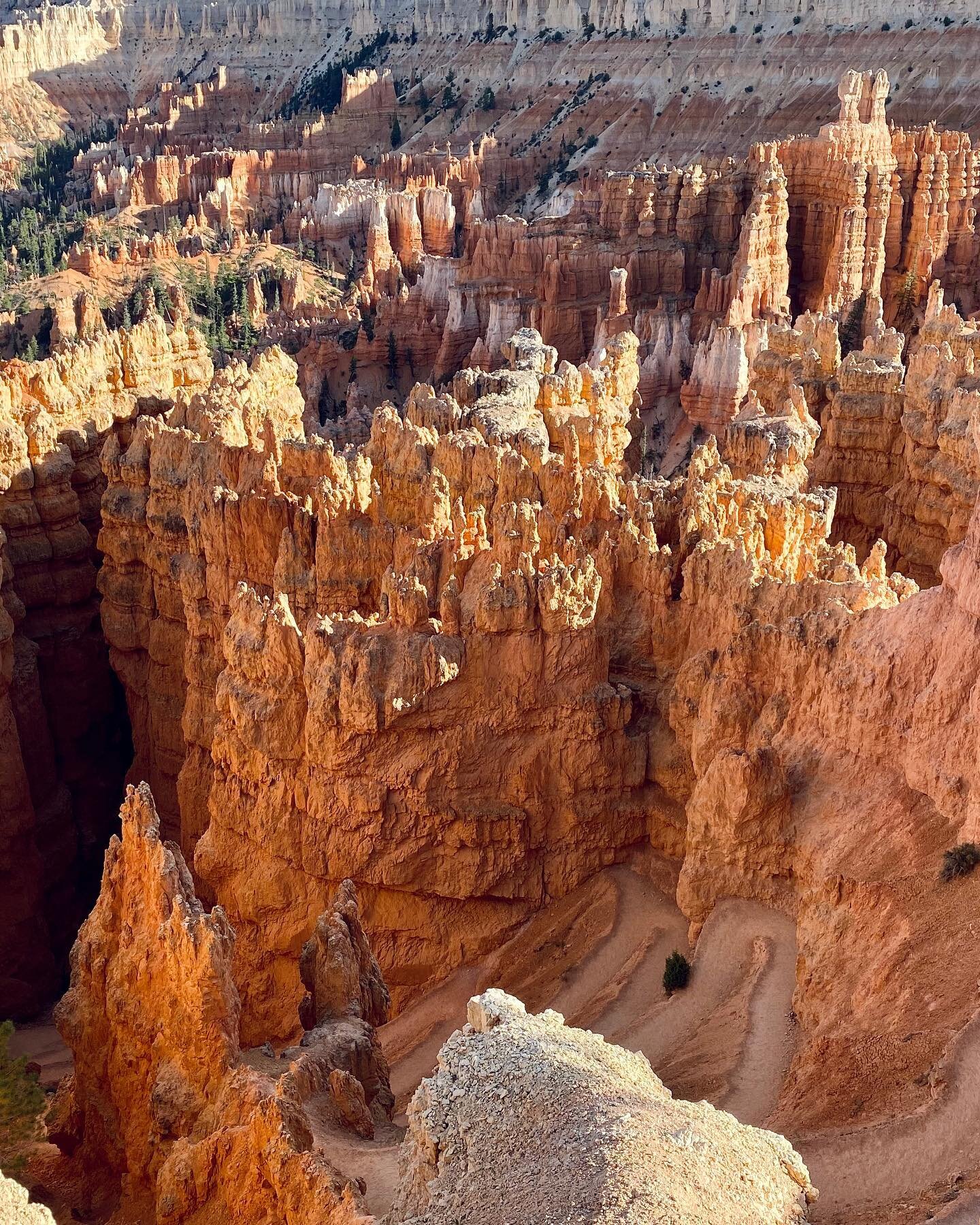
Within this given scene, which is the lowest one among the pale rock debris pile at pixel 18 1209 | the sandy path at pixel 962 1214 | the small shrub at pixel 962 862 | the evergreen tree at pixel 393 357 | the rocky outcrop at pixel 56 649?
the evergreen tree at pixel 393 357

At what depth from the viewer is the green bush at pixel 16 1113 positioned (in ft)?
56.0

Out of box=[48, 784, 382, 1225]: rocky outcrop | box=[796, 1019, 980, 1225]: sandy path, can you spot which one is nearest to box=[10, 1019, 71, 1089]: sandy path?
box=[48, 784, 382, 1225]: rocky outcrop

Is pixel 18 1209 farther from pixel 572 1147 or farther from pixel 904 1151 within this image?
pixel 904 1151

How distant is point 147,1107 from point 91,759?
1754 centimetres

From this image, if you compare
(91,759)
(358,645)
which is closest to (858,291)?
(91,759)

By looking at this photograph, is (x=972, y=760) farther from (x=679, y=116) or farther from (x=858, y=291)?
(x=679, y=116)

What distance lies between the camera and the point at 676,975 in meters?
16.8

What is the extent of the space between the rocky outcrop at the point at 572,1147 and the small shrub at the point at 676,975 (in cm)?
485

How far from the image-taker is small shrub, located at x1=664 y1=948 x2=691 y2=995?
16.8 meters

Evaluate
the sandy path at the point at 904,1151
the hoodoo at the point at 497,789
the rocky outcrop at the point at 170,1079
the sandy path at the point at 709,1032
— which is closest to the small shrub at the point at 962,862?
the hoodoo at the point at 497,789

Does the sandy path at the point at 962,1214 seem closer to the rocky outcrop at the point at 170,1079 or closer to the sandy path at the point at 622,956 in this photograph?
the rocky outcrop at the point at 170,1079

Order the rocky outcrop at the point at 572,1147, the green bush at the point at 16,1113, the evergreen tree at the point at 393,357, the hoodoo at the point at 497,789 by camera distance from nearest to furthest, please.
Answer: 1. the rocky outcrop at the point at 572,1147
2. the hoodoo at the point at 497,789
3. the green bush at the point at 16,1113
4. the evergreen tree at the point at 393,357

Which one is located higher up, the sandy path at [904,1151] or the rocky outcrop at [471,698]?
the sandy path at [904,1151]

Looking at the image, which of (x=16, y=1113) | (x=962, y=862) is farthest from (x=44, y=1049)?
(x=962, y=862)
